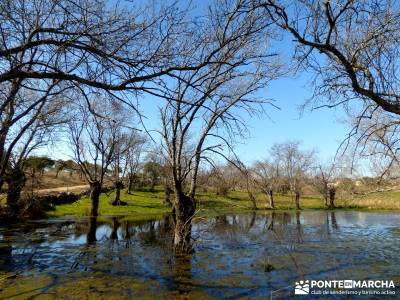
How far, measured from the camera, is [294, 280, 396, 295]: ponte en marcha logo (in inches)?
382

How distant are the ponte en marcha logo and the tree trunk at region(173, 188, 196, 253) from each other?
529cm

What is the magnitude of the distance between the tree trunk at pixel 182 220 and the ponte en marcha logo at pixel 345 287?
17.4ft

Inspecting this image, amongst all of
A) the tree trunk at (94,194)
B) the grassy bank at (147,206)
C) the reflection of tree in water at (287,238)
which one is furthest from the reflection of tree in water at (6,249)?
the grassy bank at (147,206)

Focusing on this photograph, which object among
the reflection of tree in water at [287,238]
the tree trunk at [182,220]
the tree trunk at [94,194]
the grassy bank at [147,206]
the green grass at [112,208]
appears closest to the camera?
the reflection of tree in water at [287,238]

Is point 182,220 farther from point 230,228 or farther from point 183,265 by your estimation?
point 230,228

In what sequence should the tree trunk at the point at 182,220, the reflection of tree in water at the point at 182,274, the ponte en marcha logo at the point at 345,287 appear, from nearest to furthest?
1. the ponte en marcha logo at the point at 345,287
2. the reflection of tree in water at the point at 182,274
3. the tree trunk at the point at 182,220

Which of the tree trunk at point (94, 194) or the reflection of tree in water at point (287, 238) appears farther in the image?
the tree trunk at point (94, 194)

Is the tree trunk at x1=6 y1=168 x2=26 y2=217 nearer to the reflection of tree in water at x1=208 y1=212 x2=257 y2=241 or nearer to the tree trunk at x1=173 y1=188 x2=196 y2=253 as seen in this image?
the reflection of tree in water at x1=208 y1=212 x2=257 y2=241

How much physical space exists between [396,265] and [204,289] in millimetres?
7240

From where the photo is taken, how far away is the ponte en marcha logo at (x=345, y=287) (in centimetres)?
970

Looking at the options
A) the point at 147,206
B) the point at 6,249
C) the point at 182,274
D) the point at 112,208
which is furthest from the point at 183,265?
the point at 147,206

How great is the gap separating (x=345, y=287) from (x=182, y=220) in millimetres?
6372

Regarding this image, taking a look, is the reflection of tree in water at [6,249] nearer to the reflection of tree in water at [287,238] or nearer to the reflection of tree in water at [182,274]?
the reflection of tree in water at [182,274]

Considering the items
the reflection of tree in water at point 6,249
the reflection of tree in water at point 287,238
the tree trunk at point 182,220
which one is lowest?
the reflection of tree in water at point 6,249
